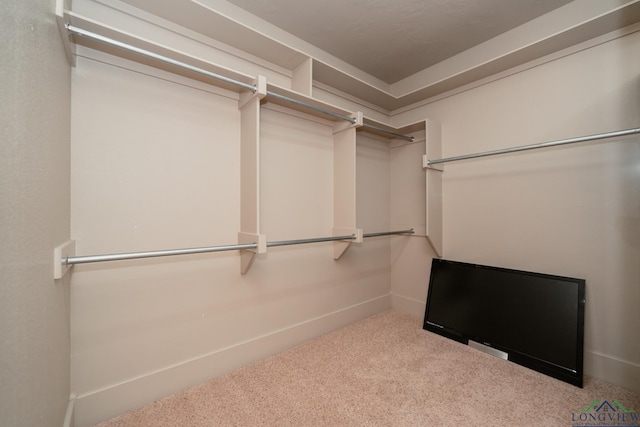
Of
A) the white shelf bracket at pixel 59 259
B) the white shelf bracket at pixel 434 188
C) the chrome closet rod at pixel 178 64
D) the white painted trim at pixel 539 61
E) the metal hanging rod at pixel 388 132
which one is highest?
the white painted trim at pixel 539 61

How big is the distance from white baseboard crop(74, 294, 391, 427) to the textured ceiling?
2244 millimetres

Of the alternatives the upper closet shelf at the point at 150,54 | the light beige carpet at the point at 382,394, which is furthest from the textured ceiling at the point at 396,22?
the light beige carpet at the point at 382,394

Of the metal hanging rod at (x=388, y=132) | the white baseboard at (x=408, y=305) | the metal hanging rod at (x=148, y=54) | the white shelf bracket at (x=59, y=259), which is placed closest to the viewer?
the white shelf bracket at (x=59, y=259)

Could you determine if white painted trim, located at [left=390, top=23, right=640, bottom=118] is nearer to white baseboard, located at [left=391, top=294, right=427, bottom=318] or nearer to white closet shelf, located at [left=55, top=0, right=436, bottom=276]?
white closet shelf, located at [left=55, top=0, right=436, bottom=276]

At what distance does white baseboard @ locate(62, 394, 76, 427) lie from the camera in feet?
3.77

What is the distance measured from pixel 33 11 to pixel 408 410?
2156 millimetres

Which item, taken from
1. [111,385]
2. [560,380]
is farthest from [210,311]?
[560,380]

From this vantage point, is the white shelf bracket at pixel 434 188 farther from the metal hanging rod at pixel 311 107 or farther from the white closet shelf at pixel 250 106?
the metal hanging rod at pixel 311 107

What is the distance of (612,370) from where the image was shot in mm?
1616

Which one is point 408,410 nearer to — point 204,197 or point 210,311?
point 210,311

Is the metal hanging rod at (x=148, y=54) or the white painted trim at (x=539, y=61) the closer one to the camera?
the metal hanging rod at (x=148, y=54)

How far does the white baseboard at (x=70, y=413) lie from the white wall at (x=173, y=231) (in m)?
0.03

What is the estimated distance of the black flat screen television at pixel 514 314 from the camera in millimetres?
1661

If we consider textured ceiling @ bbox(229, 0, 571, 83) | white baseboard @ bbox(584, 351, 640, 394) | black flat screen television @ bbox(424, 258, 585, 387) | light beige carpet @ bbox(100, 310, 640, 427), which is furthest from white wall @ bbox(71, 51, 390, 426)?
white baseboard @ bbox(584, 351, 640, 394)
